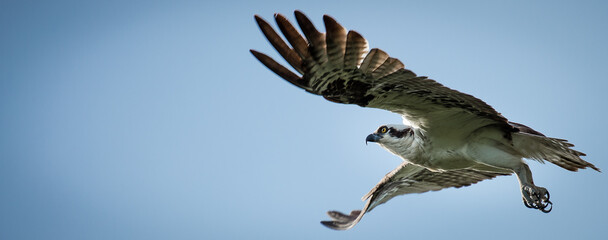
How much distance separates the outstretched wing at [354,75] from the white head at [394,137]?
2.34 ft

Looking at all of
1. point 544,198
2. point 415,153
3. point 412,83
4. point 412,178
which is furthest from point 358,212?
point 412,83

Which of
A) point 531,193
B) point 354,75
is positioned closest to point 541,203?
point 531,193

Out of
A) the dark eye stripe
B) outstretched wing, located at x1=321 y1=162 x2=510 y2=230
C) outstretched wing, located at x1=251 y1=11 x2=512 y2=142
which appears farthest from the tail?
the dark eye stripe

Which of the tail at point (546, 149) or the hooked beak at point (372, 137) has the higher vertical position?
the hooked beak at point (372, 137)

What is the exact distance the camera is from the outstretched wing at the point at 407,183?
9.79 metres

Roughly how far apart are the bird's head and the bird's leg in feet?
4.74

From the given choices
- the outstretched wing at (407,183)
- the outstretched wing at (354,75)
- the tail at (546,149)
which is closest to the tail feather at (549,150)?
the tail at (546,149)

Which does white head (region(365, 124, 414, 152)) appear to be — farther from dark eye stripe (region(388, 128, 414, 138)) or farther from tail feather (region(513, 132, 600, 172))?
tail feather (region(513, 132, 600, 172))

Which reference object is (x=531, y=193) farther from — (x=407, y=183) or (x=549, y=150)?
(x=407, y=183)

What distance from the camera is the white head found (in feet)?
28.1

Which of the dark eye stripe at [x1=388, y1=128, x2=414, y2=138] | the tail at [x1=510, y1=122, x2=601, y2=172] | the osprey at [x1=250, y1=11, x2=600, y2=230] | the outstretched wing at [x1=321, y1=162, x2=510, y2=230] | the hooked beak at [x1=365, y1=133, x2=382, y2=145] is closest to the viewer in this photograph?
the osprey at [x1=250, y1=11, x2=600, y2=230]

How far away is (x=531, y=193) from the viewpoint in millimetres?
8273

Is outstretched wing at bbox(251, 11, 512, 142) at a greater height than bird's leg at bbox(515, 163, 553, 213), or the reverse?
outstretched wing at bbox(251, 11, 512, 142)

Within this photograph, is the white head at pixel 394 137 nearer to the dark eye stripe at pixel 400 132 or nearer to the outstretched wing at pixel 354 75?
the dark eye stripe at pixel 400 132
